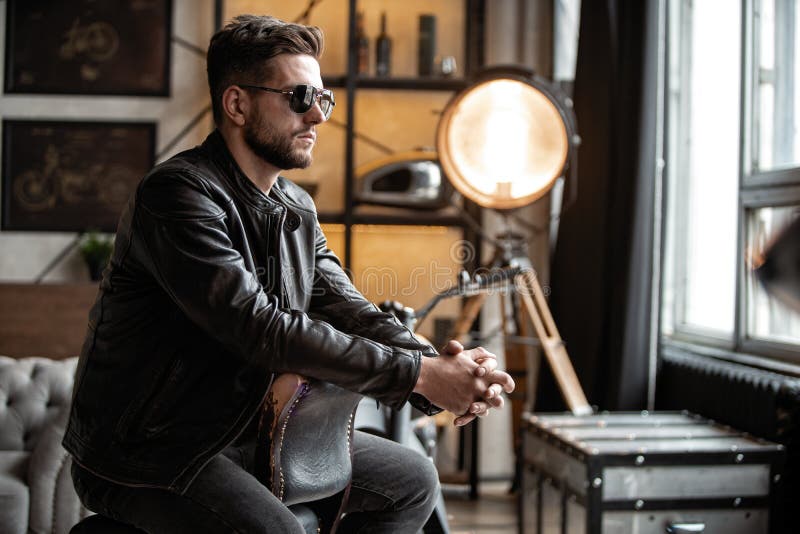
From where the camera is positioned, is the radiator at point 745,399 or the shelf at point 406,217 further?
the shelf at point 406,217

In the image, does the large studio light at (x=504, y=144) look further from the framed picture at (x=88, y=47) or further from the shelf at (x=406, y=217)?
the framed picture at (x=88, y=47)

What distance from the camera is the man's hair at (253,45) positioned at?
1521mm

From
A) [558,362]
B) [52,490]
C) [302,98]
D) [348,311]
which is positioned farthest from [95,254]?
[302,98]

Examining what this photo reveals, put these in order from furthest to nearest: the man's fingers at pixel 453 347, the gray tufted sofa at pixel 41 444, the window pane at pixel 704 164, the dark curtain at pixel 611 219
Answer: the window pane at pixel 704 164 < the dark curtain at pixel 611 219 < the gray tufted sofa at pixel 41 444 < the man's fingers at pixel 453 347

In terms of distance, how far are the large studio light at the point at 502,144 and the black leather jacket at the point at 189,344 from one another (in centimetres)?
150

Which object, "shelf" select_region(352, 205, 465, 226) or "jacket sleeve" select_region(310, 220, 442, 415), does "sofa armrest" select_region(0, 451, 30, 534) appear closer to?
"jacket sleeve" select_region(310, 220, 442, 415)

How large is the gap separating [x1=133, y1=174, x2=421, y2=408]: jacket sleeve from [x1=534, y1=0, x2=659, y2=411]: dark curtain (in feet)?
7.08

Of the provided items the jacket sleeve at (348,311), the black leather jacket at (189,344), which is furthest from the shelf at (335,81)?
the black leather jacket at (189,344)

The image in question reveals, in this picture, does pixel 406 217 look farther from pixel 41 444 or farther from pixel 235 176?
pixel 235 176

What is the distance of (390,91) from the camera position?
14.9 ft

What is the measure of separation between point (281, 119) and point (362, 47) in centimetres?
297

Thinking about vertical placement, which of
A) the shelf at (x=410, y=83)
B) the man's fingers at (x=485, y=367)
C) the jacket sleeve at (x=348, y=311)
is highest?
the shelf at (x=410, y=83)

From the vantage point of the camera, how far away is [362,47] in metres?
4.38

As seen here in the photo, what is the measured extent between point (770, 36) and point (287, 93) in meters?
2.38
